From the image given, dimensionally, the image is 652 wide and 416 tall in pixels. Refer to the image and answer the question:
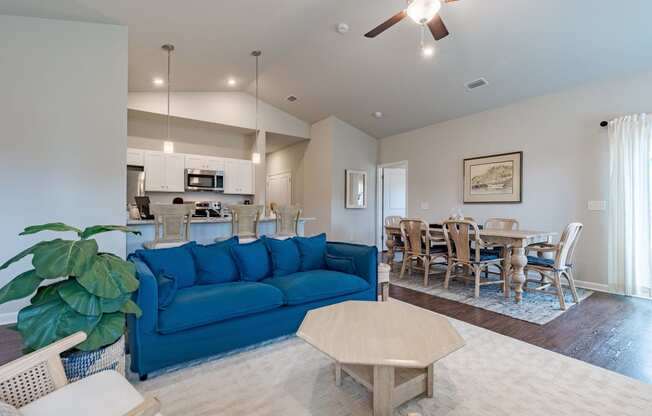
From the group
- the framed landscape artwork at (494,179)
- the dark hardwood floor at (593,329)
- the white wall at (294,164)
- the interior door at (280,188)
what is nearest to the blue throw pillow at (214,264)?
the dark hardwood floor at (593,329)

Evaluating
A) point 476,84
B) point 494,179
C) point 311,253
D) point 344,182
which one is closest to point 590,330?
point 311,253

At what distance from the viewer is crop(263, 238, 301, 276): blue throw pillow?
296 cm

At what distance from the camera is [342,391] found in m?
1.85

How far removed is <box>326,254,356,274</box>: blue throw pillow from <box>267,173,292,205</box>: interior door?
4894 mm

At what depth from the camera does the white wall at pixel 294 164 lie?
7512 mm

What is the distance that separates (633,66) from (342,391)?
5017mm

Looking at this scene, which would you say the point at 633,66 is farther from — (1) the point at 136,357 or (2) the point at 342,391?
(1) the point at 136,357

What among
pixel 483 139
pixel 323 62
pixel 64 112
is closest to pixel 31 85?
pixel 64 112

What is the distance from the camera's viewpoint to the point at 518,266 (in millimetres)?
3479

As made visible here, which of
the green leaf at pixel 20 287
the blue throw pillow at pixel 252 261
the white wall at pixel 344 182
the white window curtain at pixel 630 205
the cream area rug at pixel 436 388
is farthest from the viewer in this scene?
the white wall at pixel 344 182

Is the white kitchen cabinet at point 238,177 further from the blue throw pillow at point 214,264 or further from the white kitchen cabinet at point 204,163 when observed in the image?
the blue throw pillow at point 214,264

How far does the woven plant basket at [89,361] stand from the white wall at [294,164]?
5.82 m

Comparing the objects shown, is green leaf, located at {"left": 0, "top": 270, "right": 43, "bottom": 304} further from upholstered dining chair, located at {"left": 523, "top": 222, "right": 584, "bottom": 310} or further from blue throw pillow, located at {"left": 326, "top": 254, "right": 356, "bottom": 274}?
upholstered dining chair, located at {"left": 523, "top": 222, "right": 584, "bottom": 310}

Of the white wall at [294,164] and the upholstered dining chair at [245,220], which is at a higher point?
the white wall at [294,164]
